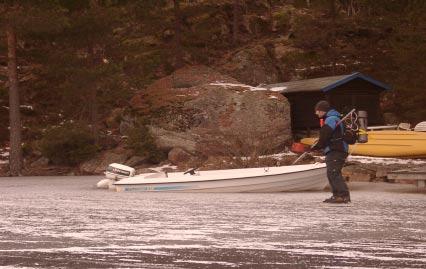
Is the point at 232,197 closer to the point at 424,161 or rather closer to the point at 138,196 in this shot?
the point at 138,196

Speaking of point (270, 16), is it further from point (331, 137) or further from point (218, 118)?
point (331, 137)

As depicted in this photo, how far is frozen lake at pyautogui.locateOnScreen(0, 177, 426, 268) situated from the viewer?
22.8ft

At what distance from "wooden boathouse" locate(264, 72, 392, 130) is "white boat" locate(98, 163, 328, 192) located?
42.2ft

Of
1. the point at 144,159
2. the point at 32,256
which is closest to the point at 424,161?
the point at 144,159

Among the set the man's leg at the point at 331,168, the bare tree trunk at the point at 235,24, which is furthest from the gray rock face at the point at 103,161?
the man's leg at the point at 331,168

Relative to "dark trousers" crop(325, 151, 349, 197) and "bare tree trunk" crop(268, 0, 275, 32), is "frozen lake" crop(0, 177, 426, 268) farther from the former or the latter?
"bare tree trunk" crop(268, 0, 275, 32)

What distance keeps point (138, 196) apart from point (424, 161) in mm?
9998

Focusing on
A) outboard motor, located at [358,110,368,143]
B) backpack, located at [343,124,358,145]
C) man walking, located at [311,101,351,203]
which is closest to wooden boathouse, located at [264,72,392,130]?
outboard motor, located at [358,110,368,143]

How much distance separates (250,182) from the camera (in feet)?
56.1

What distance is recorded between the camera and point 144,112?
29172 millimetres

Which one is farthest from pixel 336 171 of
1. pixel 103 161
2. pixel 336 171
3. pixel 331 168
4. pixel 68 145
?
pixel 68 145

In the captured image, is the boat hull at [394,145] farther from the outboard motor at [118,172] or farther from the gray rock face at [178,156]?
the outboard motor at [118,172]

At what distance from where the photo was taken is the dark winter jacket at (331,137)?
1376 centimetres

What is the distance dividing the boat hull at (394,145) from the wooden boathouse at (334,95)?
22.3 feet
